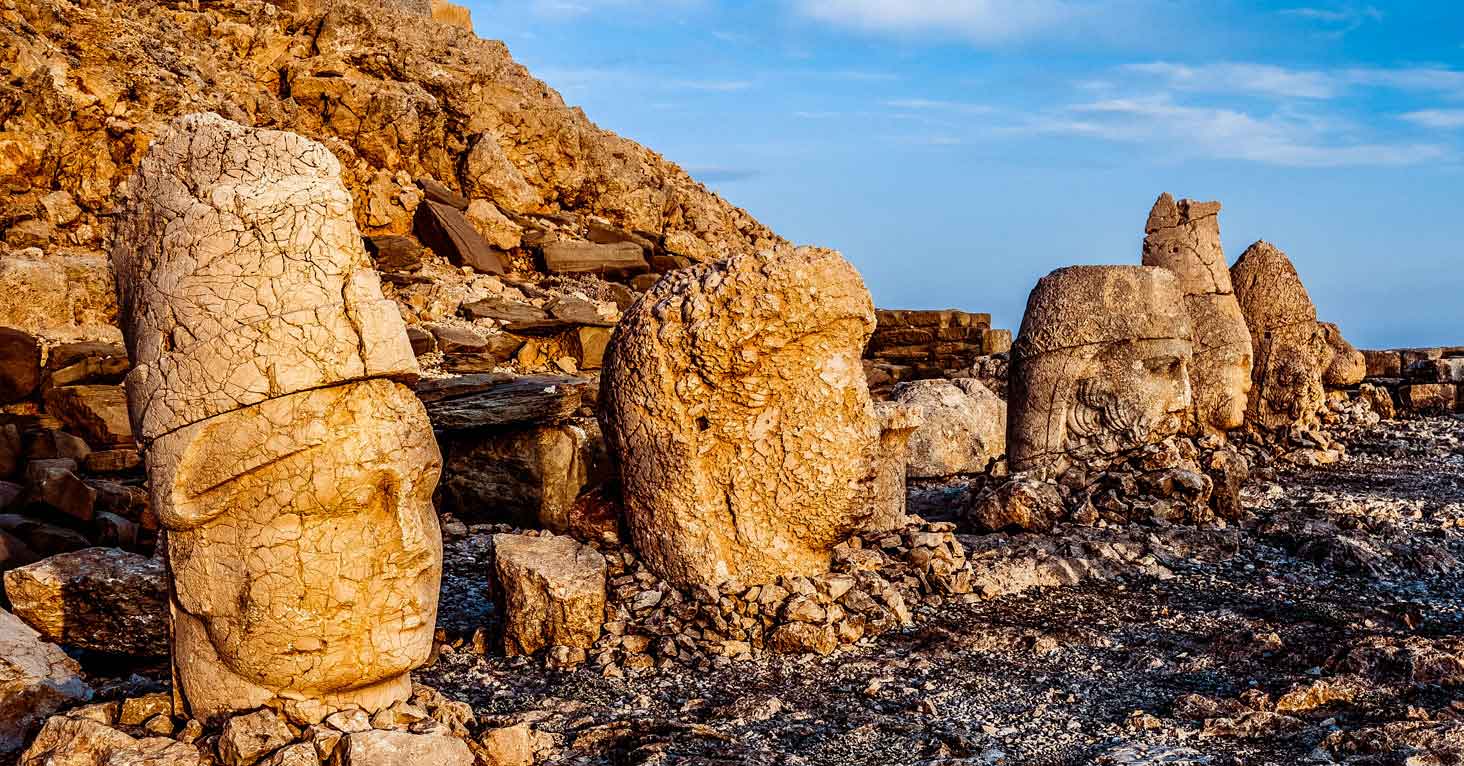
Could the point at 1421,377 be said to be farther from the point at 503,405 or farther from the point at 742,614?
the point at 742,614

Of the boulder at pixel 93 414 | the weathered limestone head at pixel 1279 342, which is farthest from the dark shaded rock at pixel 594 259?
the weathered limestone head at pixel 1279 342

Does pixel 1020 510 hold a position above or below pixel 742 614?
above

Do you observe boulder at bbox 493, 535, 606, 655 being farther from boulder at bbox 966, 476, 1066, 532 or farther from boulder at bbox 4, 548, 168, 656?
boulder at bbox 966, 476, 1066, 532

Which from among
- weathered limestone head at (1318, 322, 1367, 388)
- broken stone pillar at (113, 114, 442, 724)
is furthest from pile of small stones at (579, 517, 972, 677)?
weathered limestone head at (1318, 322, 1367, 388)

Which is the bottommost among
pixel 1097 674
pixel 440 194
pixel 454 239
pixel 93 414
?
pixel 1097 674

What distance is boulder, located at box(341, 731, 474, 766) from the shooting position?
4.04 metres

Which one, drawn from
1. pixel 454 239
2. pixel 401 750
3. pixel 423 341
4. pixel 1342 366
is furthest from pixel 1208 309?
pixel 454 239

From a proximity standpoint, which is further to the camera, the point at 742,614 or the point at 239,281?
the point at 742,614

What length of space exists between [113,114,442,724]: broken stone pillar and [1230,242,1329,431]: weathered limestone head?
34.3 feet

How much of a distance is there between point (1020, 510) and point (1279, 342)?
18.5 ft

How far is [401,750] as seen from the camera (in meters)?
4.10

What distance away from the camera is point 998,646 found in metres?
6.03

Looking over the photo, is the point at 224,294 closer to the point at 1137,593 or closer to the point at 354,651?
the point at 354,651

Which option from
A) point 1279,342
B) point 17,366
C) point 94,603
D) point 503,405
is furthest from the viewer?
point 1279,342
